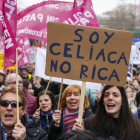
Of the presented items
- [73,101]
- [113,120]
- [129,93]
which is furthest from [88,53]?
[129,93]

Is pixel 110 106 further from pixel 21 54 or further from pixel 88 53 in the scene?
pixel 21 54

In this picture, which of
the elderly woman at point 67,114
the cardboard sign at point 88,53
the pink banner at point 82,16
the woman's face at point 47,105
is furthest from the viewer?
the pink banner at point 82,16

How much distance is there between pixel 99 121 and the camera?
347 centimetres

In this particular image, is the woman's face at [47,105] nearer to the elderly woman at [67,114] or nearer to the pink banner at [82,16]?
the elderly woman at [67,114]

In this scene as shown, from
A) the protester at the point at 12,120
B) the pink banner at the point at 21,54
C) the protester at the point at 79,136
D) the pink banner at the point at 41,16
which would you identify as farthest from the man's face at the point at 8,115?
the pink banner at the point at 21,54

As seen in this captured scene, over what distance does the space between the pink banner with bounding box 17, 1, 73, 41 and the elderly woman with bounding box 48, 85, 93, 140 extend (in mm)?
1585

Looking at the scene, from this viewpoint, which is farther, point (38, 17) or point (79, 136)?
point (38, 17)

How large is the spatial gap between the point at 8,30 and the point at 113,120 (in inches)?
65.4

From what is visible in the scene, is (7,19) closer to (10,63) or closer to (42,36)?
(10,63)

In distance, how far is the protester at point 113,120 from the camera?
3.32 meters

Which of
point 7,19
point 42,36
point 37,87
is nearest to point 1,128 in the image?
point 7,19

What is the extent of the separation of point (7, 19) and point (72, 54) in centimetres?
136

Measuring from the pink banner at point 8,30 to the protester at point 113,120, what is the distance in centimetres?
123

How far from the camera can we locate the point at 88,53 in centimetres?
310
